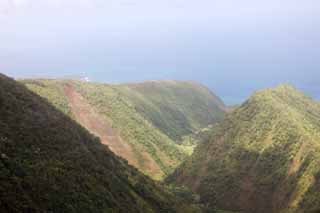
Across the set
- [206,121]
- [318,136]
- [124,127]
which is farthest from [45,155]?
[206,121]

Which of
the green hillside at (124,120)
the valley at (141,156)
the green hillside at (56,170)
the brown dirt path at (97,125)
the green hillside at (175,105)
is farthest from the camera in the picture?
the green hillside at (175,105)

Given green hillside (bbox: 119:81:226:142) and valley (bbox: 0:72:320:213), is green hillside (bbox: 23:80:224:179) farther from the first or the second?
green hillside (bbox: 119:81:226:142)

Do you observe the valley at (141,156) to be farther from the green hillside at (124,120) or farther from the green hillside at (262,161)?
the green hillside at (124,120)

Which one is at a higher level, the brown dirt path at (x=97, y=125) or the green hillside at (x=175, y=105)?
the green hillside at (x=175, y=105)

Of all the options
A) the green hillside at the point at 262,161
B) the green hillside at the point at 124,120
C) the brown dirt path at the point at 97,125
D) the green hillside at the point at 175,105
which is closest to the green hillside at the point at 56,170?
the green hillside at the point at 262,161

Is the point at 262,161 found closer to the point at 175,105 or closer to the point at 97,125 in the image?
the point at 97,125

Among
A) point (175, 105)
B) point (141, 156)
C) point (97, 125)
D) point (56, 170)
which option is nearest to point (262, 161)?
point (141, 156)

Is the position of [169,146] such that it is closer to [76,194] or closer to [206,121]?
[206,121]

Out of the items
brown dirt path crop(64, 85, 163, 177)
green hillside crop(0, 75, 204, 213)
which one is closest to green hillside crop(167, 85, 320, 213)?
brown dirt path crop(64, 85, 163, 177)
